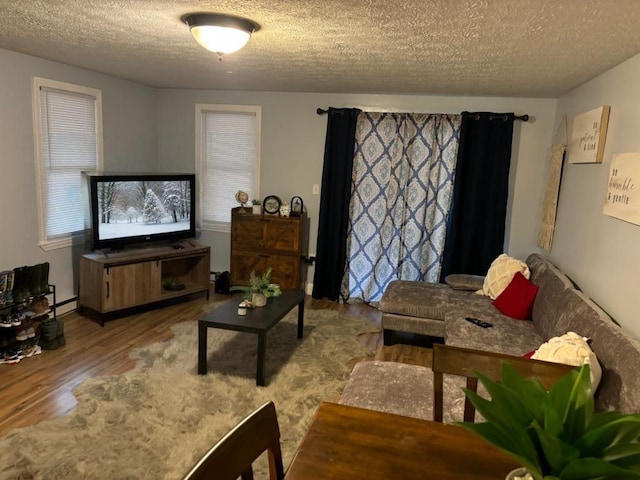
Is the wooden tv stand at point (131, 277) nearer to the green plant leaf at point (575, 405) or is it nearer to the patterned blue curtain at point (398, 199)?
the patterned blue curtain at point (398, 199)

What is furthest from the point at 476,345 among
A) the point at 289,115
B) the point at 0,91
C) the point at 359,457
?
the point at 0,91

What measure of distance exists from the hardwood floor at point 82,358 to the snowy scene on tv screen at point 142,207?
82 cm

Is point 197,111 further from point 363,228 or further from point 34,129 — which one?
point 363,228

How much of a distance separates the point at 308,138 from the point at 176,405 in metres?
3.25

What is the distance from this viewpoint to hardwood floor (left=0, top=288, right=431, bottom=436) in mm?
2875

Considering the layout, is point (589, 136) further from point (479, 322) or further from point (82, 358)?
point (82, 358)

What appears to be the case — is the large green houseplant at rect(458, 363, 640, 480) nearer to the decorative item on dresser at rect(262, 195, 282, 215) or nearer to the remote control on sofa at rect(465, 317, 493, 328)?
the remote control on sofa at rect(465, 317, 493, 328)

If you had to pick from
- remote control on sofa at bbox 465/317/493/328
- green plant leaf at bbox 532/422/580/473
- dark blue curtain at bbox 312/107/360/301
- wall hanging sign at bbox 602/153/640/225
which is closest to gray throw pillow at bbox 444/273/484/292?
remote control on sofa at bbox 465/317/493/328

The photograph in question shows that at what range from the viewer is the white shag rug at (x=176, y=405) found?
239 cm

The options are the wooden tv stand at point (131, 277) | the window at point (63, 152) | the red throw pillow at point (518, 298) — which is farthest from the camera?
the wooden tv stand at point (131, 277)

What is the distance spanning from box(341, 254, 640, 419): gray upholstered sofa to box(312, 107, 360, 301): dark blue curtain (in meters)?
0.96

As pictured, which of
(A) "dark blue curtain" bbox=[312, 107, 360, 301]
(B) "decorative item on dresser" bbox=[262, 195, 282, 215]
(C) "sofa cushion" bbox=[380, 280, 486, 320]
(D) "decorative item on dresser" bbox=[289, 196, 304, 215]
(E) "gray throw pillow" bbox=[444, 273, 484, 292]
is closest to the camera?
(C) "sofa cushion" bbox=[380, 280, 486, 320]

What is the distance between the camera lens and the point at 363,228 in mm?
5195

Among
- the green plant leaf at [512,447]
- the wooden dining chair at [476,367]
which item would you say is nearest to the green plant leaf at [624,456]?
the green plant leaf at [512,447]
